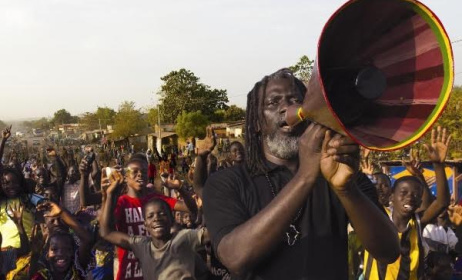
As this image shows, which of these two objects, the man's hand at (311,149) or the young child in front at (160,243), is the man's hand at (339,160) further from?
the young child in front at (160,243)

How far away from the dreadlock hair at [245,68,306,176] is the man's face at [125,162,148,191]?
234 cm

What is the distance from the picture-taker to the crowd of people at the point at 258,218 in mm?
1427

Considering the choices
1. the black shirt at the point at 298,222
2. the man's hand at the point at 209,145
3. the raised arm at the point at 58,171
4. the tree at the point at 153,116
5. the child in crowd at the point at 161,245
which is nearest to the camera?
the black shirt at the point at 298,222

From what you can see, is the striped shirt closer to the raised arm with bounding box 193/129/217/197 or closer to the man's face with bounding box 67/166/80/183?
the raised arm with bounding box 193/129/217/197

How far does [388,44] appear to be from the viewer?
146 centimetres

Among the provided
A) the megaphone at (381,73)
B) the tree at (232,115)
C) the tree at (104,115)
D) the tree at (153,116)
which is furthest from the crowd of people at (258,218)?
the tree at (104,115)

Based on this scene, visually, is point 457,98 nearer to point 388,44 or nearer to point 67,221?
point 67,221

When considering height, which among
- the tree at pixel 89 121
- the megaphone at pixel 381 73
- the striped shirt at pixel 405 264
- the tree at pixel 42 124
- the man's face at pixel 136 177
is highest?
the megaphone at pixel 381 73

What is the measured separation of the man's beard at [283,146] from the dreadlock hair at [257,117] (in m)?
0.06

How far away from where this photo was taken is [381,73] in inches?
55.6

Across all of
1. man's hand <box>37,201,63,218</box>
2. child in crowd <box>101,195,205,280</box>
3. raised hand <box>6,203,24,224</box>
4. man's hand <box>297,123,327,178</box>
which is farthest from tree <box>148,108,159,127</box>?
man's hand <box>297,123,327,178</box>

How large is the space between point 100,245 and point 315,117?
3.50 meters

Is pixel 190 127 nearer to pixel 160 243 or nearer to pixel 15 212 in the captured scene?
pixel 15 212

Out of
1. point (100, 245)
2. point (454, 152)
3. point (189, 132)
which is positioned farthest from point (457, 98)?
point (189, 132)
